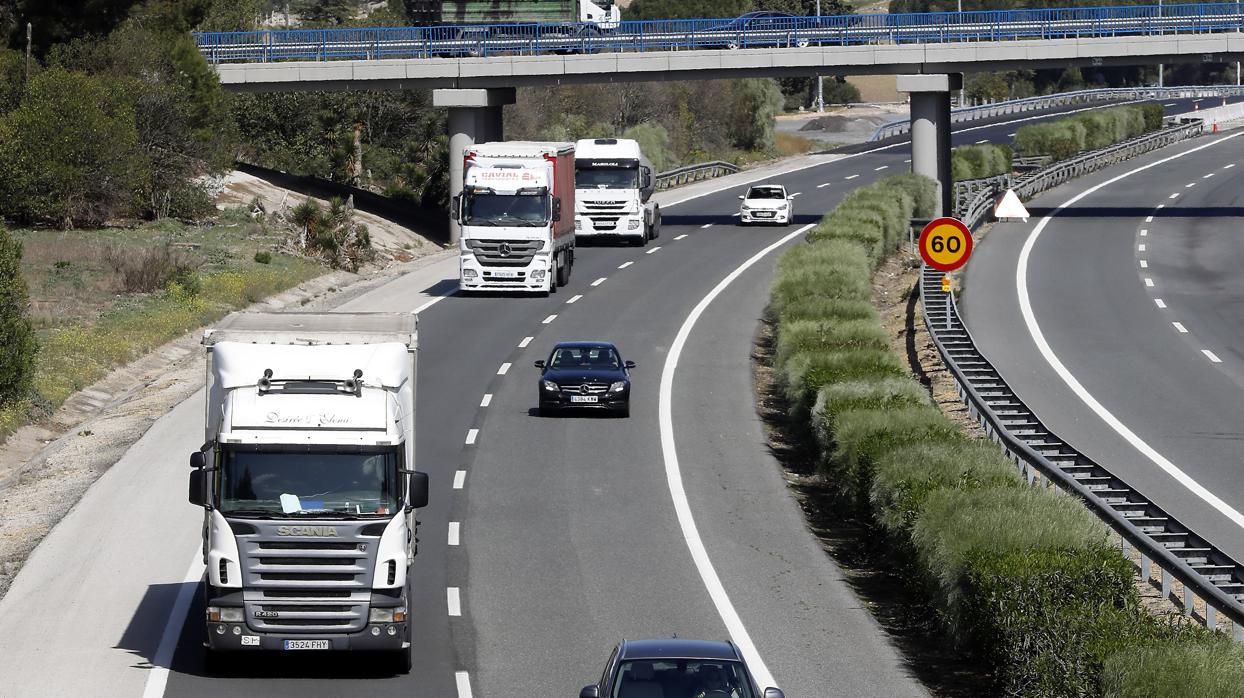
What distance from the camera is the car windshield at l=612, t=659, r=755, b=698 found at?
13.1 m

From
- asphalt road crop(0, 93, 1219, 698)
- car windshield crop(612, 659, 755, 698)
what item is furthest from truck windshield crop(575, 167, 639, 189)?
car windshield crop(612, 659, 755, 698)

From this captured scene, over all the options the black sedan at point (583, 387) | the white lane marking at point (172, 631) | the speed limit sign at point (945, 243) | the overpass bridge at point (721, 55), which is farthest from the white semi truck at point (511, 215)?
the white lane marking at point (172, 631)

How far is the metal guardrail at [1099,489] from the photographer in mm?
17422

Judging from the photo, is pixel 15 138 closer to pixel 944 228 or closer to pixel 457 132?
pixel 457 132

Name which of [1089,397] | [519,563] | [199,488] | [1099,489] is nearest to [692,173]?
[1089,397]

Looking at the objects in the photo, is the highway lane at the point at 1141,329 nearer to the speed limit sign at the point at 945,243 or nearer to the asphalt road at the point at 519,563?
the speed limit sign at the point at 945,243

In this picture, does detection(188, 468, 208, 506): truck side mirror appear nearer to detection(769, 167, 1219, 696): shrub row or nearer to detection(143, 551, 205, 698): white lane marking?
detection(143, 551, 205, 698): white lane marking

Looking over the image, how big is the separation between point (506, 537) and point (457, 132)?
1639 inches

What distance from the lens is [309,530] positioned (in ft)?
55.0

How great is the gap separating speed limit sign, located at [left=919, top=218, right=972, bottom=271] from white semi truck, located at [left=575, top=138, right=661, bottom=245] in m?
26.9

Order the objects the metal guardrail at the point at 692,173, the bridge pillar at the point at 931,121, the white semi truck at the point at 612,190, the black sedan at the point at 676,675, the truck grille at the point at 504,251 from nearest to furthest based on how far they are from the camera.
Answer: the black sedan at the point at 676,675
the truck grille at the point at 504,251
the white semi truck at the point at 612,190
the bridge pillar at the point at 931,121
the metal guardrail at the point at 692,173

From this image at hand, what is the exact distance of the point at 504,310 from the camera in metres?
47.1

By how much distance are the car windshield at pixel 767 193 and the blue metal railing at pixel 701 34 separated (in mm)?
5932

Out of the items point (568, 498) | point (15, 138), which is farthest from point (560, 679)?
point (15, 138)
